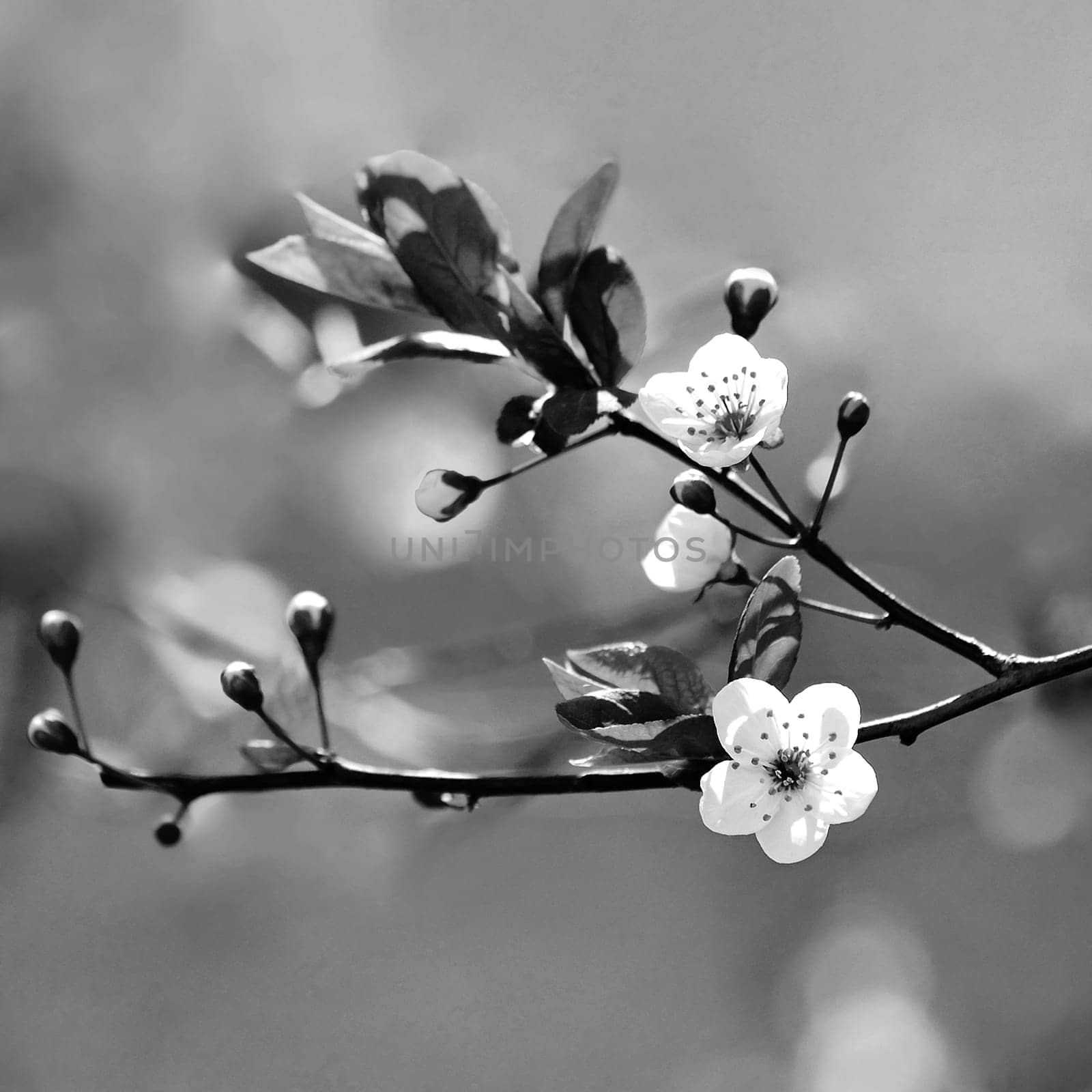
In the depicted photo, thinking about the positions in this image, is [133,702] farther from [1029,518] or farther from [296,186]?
[1029,518]

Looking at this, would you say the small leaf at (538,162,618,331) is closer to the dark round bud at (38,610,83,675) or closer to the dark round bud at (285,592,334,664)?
the dark round bud at (285,592,334,664)

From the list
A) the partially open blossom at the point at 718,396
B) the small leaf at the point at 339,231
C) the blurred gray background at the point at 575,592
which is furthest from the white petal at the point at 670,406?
the blurred gray background at the point at 575,592

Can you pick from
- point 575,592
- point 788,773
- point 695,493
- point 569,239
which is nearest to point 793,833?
point 788,773

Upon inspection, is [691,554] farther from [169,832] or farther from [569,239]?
[169,832]

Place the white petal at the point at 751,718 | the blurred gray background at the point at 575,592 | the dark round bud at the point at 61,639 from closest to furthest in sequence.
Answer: the white petal at the point at 751,718 → the dark round bud at the point at 61,639 → the blurred gray background at the point at 575,592

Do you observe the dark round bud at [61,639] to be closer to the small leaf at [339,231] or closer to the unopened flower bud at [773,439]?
the small leaf at [339,231]
